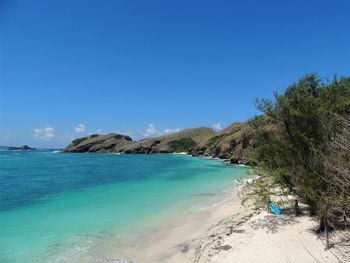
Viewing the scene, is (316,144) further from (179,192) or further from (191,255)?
(179,192)

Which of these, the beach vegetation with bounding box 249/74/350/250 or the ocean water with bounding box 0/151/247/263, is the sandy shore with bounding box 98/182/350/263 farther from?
the ocean water with bounding box 0/151/247/263

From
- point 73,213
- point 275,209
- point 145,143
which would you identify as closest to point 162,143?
point 145,143

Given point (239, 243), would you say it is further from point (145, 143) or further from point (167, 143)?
point (145, 143)

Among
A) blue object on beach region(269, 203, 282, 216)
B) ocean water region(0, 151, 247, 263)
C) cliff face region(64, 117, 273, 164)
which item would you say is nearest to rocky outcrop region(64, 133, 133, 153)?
cliff face region(64, 117, 273, 164)

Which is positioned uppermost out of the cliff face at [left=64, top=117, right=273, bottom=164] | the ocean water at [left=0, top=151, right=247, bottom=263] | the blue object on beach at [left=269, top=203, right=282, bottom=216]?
the cliff face at [left=64, top=117, right=273, bottom=164]

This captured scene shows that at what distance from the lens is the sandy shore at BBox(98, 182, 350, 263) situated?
11.0m

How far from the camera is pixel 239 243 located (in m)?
12.7

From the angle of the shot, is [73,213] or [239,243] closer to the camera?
[239,243]

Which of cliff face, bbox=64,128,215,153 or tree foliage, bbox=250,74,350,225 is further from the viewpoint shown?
cliff face, bbox=64,128,215,153

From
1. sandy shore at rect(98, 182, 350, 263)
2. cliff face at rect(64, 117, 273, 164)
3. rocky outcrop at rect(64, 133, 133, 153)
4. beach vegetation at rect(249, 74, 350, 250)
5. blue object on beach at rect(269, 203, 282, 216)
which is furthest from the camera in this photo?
rocky outcrop at rect(64, 133, 133, 153)

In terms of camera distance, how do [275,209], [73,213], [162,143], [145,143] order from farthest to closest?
[162,143] → [145,143] → [73,213] → [275,209]

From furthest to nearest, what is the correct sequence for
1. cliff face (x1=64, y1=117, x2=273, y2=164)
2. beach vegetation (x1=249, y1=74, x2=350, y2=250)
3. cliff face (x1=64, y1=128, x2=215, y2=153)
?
cliff face (x1=64, y1=128, x2=215, y2=153) < cliff face (x1=64, y1=117, x2=273, y2=164) < beach vegetation (x1=249, y1=74, x2=350, y2=250)

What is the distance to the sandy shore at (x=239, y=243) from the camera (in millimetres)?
11023

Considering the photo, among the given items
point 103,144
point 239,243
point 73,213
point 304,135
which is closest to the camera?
point 239,243
